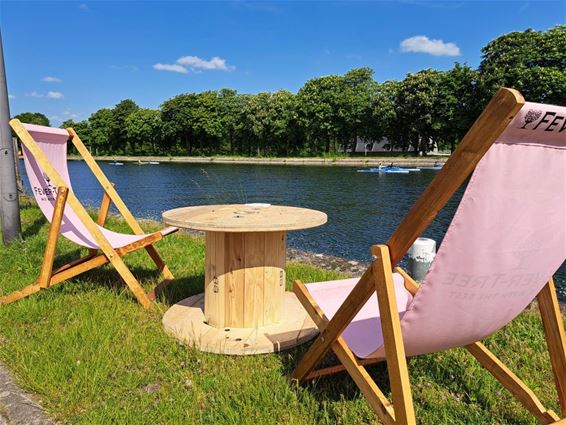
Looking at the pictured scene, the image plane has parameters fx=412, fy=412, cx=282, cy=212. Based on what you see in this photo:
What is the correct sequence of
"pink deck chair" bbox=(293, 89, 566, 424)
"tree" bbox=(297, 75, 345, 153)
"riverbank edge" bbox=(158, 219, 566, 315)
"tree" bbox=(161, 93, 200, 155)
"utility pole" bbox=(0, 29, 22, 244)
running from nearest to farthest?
1. "pink deck chair" bbox=(293, 89, 566, 424)
2. "riverbank edge" bbox=(158, 219, 566, 315)
3. "utility pole" bbox=(0, 29, 22, 244)
4. "tree" bbox=(297, 75, 345, 153)
5. "tree" bbox=(161, 93, 200, 155)

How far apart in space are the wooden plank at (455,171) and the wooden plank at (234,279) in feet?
4.00

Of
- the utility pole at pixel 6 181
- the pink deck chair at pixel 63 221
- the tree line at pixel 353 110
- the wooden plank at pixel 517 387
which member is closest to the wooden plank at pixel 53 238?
the pink deck chair at pixel 63 221

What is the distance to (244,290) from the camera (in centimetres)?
298

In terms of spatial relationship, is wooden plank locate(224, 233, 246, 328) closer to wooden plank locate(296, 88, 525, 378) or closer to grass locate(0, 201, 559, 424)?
grass locate(0, 201, 559, 424)

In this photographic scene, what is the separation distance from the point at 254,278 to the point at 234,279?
14cm

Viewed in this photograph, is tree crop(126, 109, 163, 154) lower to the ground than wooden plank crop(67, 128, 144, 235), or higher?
higher

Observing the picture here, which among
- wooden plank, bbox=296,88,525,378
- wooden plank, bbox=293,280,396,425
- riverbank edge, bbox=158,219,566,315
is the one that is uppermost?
wooden plank, bbox=296,88,525,378

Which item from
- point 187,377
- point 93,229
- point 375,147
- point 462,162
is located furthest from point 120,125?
point 462,162

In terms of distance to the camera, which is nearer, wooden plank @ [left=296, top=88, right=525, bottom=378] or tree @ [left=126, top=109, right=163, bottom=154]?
wooden plank @ [left=296, top=88, right=525, bottom=378]

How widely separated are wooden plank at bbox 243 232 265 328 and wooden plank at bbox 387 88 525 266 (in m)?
1.45

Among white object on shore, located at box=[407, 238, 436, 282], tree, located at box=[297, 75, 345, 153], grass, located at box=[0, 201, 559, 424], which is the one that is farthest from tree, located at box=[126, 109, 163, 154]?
grass, located at box=[0, 201, 559, 424]

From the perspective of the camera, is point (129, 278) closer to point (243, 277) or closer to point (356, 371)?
point (243, 277)

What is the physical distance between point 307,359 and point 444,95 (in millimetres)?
48655

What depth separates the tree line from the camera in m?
38.8
